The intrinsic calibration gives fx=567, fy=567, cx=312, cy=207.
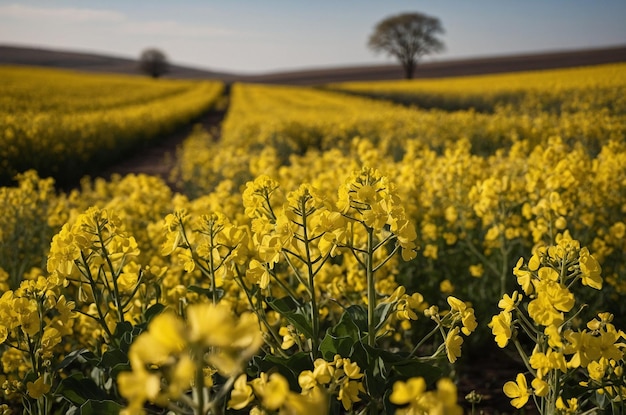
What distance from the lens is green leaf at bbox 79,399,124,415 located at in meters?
1.56

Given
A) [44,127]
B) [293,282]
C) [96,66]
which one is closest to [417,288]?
[293,282]

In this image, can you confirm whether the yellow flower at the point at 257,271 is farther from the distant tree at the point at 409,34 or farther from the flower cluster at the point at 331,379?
the distant tree at the point at 409,34

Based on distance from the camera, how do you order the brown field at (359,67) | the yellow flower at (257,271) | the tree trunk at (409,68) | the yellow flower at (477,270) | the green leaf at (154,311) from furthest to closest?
1. the tree trunk at (409,68)
2. the brown field at (359,67)
3. the yellow flower at (477,270)
4. the green leaf at (154,311)
5. the yellow flower at (257,271)

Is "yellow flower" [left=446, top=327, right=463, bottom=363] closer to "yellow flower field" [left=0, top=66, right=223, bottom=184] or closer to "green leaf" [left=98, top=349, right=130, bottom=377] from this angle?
"green leaf" [left=98, top=349, right=130, bottom=377]

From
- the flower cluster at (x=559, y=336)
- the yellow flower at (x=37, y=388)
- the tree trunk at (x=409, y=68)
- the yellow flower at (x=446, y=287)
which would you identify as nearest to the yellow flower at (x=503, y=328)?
the flower cluster at (x=559, y=336)

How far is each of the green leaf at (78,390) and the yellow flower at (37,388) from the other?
0.04m

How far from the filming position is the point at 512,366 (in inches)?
132

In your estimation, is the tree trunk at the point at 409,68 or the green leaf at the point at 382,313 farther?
the tree trunk at the point at 409,68

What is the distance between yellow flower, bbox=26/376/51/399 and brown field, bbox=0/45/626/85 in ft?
138

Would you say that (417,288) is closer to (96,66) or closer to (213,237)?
(213,237)

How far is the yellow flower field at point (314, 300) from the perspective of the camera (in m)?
1.13

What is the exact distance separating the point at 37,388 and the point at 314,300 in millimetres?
898

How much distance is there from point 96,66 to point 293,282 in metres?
89.3

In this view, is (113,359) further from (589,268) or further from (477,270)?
(477,270)
